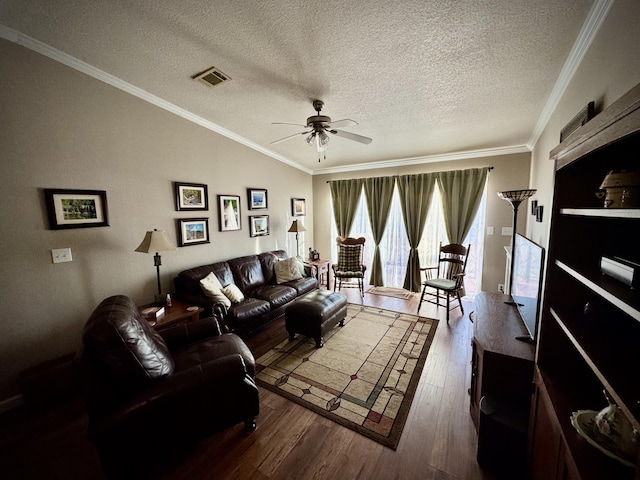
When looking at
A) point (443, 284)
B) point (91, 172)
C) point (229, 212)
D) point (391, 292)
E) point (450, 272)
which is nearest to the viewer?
point (91, 172)

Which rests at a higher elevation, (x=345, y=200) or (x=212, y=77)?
(x=212, y=77)

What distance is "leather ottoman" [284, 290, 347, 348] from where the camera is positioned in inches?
106

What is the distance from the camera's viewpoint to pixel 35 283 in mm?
2014

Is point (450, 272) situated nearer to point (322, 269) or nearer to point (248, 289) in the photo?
point (322, 269)

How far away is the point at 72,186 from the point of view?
2.16 meters

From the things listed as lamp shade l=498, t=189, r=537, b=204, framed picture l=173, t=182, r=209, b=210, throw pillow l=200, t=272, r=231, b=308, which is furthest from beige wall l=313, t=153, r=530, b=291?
throw pillow l=200, t=272, r=231, b=308

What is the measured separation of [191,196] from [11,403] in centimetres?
239

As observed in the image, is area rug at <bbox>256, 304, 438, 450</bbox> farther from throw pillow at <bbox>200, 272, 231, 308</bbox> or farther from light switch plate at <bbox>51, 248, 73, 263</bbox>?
light switch plate at <bbox>51, 248, 73, 263</bbox>

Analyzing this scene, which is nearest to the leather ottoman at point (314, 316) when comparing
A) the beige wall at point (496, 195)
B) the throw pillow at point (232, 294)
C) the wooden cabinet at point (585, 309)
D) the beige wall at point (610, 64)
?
the throw pillow at point (232, 294)

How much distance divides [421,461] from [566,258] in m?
1.44

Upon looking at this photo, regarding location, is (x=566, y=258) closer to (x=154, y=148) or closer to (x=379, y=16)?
(x=379, y=16)

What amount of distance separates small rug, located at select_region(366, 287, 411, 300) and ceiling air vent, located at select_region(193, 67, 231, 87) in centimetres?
391

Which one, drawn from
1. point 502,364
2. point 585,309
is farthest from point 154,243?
point 585,309

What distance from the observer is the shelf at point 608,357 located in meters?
0.63
